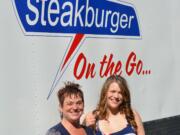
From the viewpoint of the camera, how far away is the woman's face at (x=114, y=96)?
3504 mm

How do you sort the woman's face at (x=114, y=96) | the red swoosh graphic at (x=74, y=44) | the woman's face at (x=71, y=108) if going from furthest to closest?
the red swoosh graphic at (x=74, y=44), the woman's face at (x=114, y=96), the woman's face at (x=71, y=108)

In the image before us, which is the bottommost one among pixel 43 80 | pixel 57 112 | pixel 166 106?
pixel 166 106

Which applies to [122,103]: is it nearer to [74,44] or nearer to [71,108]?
[74,44]

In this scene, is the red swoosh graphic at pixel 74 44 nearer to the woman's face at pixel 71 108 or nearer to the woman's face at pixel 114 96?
the woman's face at pixel 114 96

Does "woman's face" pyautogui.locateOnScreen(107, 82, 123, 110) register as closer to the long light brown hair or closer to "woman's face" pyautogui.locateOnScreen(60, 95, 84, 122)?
the long light brown hair

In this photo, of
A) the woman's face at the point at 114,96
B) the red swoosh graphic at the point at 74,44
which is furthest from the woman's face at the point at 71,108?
the red swoosh graphic at the point at 74,44

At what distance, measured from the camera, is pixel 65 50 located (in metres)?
3.67

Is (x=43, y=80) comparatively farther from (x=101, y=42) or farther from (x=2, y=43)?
(x=101, y=42)

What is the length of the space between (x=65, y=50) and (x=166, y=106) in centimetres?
165

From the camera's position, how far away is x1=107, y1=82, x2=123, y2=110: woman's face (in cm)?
350

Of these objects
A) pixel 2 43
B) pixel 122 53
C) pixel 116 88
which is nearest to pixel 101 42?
pixel 122 53

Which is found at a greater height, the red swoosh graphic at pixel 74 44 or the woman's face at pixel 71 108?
the red swoosh graphic at pixel 74 44

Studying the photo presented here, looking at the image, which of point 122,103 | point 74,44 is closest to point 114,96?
point 122,103

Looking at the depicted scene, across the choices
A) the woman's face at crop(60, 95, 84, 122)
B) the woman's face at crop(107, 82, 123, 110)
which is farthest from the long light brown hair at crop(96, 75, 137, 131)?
the woman's face at crop(60, 95, 84, 122)
